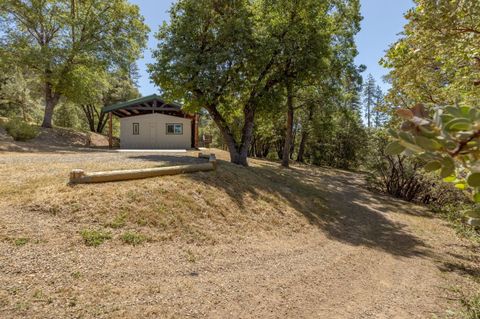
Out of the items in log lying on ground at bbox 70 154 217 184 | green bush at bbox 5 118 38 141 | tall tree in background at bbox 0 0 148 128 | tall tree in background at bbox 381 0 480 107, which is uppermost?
tall tree in background at bbox 0 0 148 128

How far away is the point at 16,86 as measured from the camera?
2375 cm

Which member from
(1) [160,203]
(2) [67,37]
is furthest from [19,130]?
(1) [160,203]

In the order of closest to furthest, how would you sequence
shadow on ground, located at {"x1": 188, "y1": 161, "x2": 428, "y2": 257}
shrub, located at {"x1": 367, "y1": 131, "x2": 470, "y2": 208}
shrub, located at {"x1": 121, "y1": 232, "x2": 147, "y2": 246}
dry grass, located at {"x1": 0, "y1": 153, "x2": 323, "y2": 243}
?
shrub, located at {"x1": 121, "y1": 232, "x2": 147, "y2": 246}, dry grass, located at {"x1": 0, "y1": 153, "x2": 323, "y2": 243}, shadow on ground, located at {"x1": 188, "y1": 161, "x2": 428, "y2": 257}, shrub, located at {"x1": 367, "y1": 131, "x2": 470, "y2": 208}

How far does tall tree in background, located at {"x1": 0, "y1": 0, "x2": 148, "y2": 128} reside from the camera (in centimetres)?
1927

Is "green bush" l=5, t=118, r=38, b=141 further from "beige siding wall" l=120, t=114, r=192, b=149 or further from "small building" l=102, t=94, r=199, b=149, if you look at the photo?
"beige siding wall" l=120, t=114, r=192, b=149

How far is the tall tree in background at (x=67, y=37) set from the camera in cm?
1927

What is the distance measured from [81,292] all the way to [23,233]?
188 centimetres

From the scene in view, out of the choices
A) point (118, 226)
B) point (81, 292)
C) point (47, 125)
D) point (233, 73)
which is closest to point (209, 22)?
point (233, 73)

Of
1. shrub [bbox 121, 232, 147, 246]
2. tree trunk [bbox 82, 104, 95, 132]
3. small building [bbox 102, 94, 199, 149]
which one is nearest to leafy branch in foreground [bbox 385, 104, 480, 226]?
shrub [bbox 121, 232, 147, 246]

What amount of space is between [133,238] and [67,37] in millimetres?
23017

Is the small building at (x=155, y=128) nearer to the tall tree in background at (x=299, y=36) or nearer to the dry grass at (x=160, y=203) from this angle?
the tall tree in background at (x=299, y=36)

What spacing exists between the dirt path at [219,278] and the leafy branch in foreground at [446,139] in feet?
11.4

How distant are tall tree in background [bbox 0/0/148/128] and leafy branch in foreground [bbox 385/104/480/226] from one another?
23.2m

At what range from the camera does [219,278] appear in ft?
15.0
